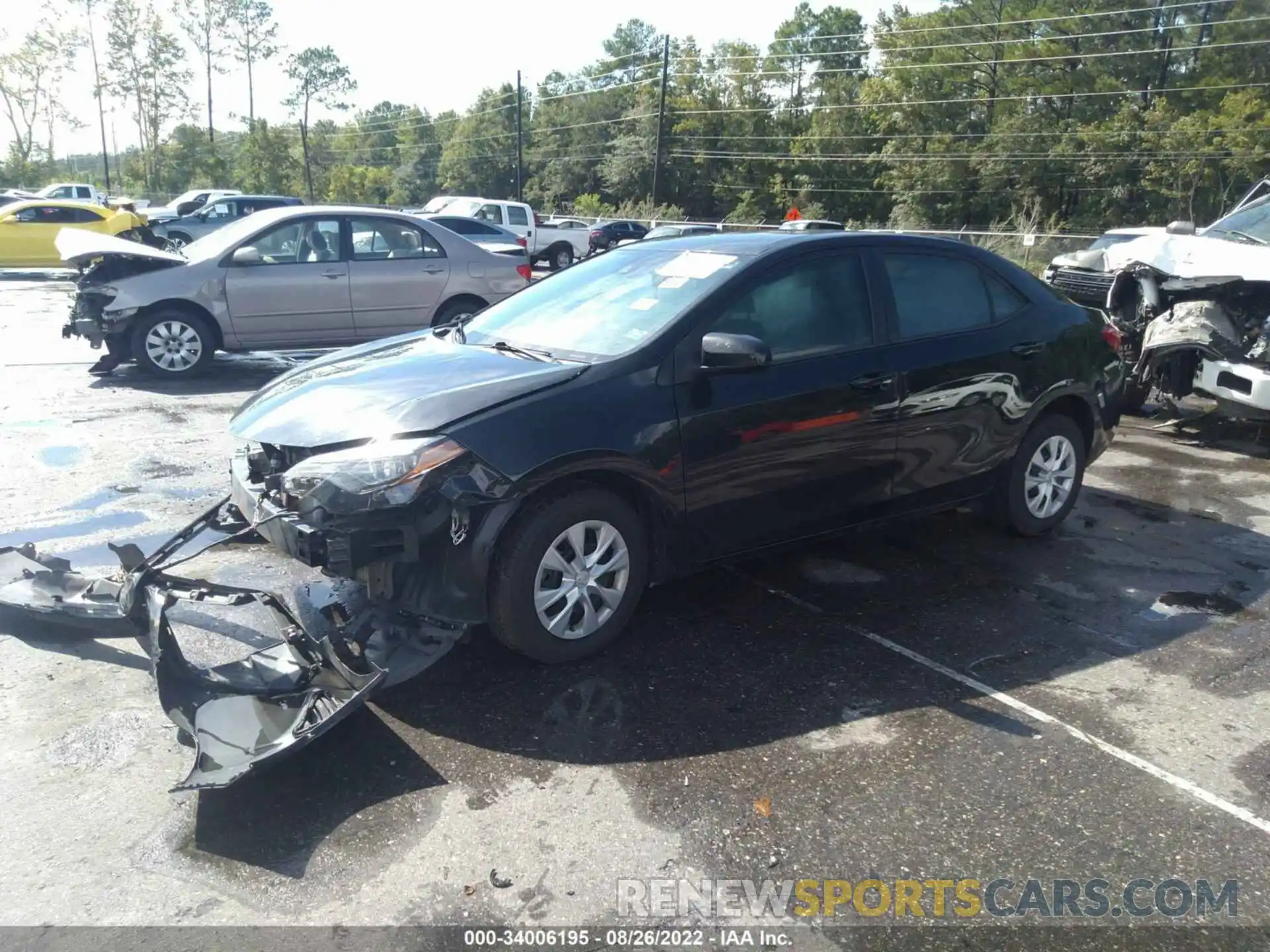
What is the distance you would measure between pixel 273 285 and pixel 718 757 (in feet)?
26.5

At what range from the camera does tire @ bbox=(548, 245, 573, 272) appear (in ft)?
90.6

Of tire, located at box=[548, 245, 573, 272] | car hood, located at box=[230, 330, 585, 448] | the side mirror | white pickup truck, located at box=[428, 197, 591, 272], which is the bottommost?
car hood, located at box=[230, 330, 585, 448]

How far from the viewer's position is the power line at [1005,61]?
46.4 metres

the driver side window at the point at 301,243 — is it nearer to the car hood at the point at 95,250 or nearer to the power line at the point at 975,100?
the car hood at the point at 95,250

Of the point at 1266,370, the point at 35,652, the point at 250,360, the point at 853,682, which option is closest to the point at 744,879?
the point at 853,682

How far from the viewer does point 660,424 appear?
4.14 metres

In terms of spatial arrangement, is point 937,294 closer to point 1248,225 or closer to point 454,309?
point 1248,225

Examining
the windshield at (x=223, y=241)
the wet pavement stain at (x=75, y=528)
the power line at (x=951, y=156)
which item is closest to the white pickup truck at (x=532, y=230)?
the windshield at (x=223, y=241)

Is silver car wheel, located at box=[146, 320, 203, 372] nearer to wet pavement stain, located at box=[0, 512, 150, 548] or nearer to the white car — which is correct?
wet pavement stain, located at box=[0, 512, 150, 548]

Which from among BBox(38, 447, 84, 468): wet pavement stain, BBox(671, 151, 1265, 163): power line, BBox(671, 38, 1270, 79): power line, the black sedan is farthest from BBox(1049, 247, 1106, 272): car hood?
BBox(671, 38, 1270, 79): power line

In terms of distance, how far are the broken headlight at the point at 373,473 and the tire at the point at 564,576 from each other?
0.41 meters

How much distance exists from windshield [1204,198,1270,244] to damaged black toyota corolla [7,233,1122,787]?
13.9ft

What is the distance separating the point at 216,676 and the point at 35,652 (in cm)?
114

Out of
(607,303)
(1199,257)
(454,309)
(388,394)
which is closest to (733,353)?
(607,303)
